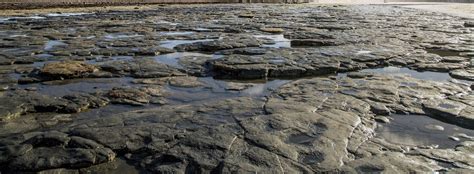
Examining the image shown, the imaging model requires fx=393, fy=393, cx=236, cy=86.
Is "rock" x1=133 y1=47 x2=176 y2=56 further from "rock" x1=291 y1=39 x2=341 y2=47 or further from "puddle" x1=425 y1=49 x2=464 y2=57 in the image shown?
"puddle" x1=425 y1=49 x2=464 y2=57

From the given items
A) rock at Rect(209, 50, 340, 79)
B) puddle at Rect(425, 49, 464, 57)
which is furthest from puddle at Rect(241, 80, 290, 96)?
puddle at Rect(425, 49, 464, 57)

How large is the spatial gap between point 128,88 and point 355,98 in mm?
2070

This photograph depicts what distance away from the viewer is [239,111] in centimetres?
300

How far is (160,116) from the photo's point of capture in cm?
288

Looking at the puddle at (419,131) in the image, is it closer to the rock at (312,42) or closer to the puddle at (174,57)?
the puddle at (174,57)

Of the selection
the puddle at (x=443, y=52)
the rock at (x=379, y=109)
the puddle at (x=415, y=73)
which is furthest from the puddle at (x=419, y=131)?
the puddle at (x=443, y=52)

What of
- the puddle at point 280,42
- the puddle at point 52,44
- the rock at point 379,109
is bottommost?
the puddle at point 52,44

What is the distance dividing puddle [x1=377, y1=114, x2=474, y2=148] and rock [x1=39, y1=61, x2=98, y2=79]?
10.4 ft

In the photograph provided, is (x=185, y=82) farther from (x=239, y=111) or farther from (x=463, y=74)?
(x=463, y=74)

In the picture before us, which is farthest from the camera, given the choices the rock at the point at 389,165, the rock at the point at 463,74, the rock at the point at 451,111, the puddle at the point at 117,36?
the puddle at the point at 117,36

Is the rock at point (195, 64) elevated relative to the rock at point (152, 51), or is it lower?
elevated

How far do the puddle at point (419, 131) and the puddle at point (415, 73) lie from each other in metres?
1.39

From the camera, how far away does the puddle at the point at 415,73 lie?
408 cm

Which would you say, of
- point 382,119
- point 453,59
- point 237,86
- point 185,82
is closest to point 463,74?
point 453,59
